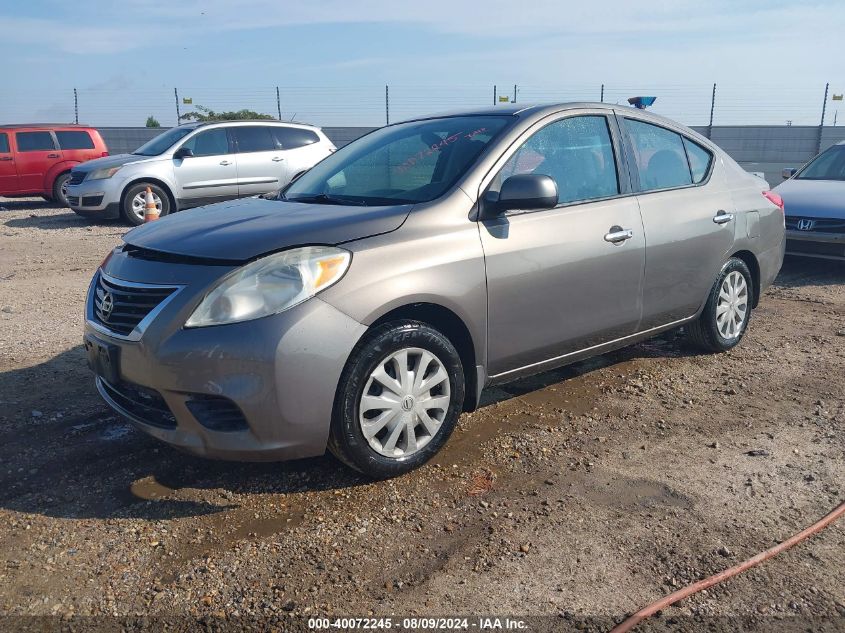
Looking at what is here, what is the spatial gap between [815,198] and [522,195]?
614 centimetres

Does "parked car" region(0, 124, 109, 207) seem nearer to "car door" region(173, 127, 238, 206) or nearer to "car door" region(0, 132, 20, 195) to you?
"car door" region(0, 132, 20, 195)

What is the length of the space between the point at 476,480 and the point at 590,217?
5.30 ft

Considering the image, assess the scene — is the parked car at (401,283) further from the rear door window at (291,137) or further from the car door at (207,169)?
the rear door window at (291,137)

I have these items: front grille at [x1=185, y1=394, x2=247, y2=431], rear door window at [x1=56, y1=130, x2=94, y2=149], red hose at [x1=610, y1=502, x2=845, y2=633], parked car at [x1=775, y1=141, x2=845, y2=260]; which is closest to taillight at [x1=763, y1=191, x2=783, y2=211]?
A: parked car at [x1=775, y1=141, x2=845, y2=260]

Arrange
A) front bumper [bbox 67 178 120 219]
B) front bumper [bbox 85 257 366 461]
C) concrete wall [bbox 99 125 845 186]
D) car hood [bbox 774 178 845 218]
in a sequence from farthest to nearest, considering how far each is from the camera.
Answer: concrete wall [bbox 99 125 845 186] → front bumper [bbox 67 178 120 219] → car hood [bbox 774 178 845 218] → front bumper [bbox 85 257 366 461]

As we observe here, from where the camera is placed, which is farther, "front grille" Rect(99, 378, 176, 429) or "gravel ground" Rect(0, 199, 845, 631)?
"front grille" Rect(99, 378, 176, 429)

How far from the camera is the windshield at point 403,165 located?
12.3 ft

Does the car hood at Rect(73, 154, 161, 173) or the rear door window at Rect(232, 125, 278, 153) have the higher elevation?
the rear door window at Rect(232, 125, 278, 153)

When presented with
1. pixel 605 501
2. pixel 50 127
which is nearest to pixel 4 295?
pixel 605 501

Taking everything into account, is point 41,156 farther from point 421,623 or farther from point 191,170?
point 421,623

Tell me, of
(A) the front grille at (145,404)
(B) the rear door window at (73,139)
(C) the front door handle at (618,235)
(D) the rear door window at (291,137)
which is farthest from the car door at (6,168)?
(C) the front door handle at (618,235)

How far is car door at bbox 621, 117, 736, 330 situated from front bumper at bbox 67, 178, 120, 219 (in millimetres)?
9860

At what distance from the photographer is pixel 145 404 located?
321 cm

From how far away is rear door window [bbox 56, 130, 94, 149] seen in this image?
1503 cm
